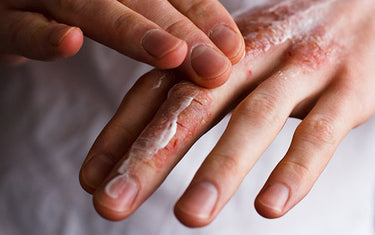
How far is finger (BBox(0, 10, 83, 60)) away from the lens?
55 centimetres

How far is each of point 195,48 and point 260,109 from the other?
0.13 metres

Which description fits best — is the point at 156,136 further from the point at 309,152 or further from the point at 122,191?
the point at 309,152

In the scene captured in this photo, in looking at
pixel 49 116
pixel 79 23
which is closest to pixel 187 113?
pixel 79 23

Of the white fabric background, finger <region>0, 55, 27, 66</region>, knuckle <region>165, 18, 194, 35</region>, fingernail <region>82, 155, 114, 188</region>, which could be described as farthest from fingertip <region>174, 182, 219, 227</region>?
finger <region>0, 55, 27, 66</region>

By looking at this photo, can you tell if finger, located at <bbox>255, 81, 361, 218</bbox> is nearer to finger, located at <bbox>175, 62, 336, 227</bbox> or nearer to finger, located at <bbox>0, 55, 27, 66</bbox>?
finger, located at <bbox>175, 62, 336, 227</bbox>

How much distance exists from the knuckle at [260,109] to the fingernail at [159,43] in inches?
5.6

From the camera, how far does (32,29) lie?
61cm

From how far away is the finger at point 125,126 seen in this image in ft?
1.78

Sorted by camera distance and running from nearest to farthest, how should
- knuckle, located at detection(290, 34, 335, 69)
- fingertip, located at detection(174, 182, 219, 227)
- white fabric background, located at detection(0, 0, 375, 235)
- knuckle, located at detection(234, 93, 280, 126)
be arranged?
1. fingertip, located at detection(174, 182, 219, 227)
2. knuckle, located at detection(234, 93, 280, 126)
3. knuckle, located at detection(290, 34, 335, 69)
4. white fabric background, located at detection(0, 0, 375, 235)

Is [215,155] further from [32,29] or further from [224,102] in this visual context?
[32,29]

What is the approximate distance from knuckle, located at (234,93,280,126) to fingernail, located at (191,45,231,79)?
0.23 feet

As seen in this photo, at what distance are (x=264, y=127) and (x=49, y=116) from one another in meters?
0.54

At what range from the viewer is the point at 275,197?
20.1 inches

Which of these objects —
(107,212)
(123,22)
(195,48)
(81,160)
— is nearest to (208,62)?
(195,48)
